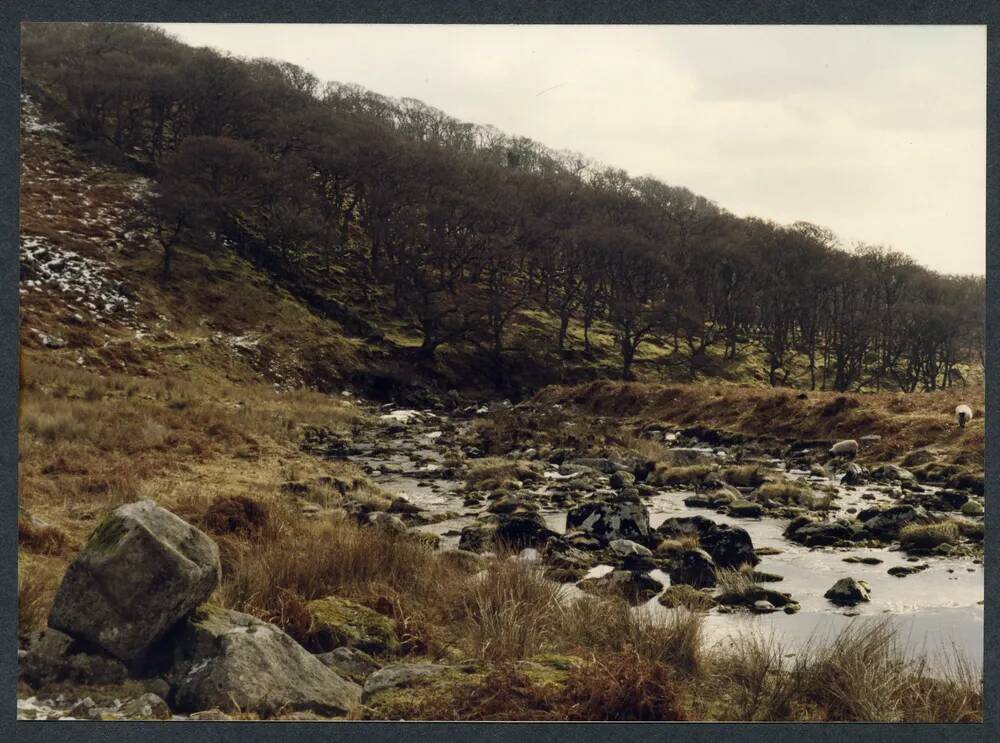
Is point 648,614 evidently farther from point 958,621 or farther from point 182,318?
point 182,318

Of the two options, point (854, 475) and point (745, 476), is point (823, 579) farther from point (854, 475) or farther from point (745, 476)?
point (854, 475)

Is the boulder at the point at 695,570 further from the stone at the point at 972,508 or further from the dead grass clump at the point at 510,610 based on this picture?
the stone at the point at 972,508

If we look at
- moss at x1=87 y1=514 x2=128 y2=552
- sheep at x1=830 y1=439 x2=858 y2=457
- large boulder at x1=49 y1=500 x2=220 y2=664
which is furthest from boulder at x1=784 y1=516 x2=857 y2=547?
moss at x1=87 y1=514 x2=128 y2=552

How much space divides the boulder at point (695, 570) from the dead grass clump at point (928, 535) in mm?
2293

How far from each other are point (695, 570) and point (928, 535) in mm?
2627

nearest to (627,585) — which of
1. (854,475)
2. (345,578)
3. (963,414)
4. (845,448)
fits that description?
(345,578)

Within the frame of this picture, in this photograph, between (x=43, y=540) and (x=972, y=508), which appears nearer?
(x=43, y=540)

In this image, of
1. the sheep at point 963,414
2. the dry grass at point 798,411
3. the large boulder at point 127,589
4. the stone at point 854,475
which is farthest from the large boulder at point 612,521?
the sheep at point 963,414

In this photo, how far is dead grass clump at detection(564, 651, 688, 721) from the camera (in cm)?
405

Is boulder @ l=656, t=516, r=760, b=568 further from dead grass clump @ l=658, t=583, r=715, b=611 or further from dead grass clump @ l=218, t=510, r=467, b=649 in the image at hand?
dead grass clump @ l=218, t=510, r=467, b=649

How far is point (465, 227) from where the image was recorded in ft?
35.0

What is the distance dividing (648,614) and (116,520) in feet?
9.67
